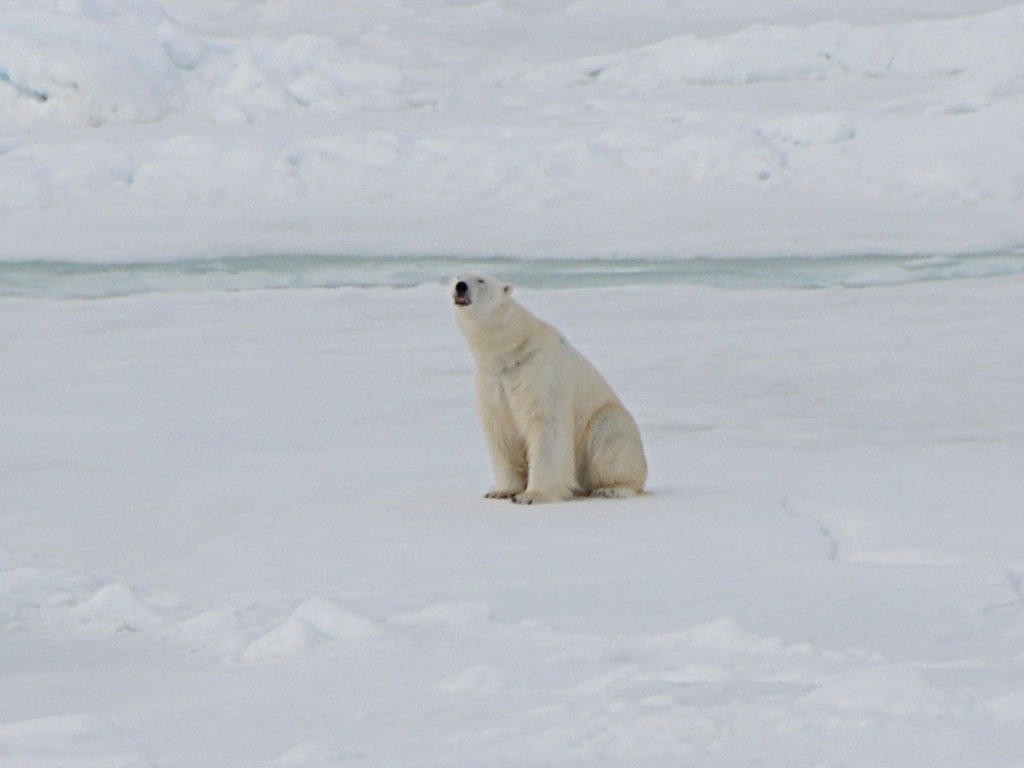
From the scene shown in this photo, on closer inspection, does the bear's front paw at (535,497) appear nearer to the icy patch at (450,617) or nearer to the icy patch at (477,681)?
the icy patch at (450,617)

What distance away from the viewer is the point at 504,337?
4387 mm

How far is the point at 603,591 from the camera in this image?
118 inches

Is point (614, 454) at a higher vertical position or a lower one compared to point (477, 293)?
lower

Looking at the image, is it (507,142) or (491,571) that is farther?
(507,142)

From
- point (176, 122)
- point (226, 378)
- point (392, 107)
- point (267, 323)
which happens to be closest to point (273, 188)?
point (176, 122)

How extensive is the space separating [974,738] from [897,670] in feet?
0.80

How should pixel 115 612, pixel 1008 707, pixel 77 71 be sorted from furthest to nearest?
pixel 77 71
pixel 115 612
pixel 1008 707

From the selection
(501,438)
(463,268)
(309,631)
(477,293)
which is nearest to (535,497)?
(501,438)

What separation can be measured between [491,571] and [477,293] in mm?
1254

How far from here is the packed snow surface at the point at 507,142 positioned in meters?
12.8

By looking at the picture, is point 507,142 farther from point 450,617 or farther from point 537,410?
point 450,617

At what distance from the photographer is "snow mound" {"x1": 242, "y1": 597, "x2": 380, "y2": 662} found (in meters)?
2.63

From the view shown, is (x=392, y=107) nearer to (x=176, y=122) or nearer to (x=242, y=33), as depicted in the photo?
(x=176, y=122)

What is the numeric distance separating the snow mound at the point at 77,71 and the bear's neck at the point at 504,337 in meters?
13.3
